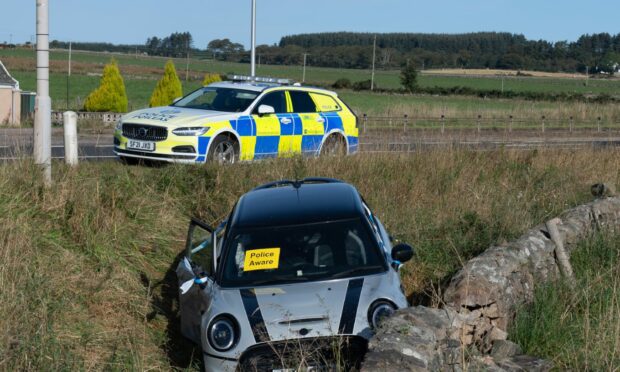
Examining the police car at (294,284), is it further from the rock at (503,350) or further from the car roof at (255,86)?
the car roof at (255,86)

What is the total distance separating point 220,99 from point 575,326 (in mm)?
9401

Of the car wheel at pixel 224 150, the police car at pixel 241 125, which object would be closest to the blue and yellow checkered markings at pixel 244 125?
the police car at pixel 241 125

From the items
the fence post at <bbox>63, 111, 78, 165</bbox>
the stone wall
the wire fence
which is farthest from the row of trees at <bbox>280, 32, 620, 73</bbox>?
the stone wall

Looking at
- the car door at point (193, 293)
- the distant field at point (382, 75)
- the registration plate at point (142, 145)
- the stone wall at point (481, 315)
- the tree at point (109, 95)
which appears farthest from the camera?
the distant field at point (382, 75)

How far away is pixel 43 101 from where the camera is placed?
11.0 meters

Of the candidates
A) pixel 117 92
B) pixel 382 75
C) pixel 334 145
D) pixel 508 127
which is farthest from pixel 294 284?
pixel 382 75

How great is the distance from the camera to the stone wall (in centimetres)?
575

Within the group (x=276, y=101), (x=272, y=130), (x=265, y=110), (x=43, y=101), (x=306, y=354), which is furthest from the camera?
(x=276, y=101)

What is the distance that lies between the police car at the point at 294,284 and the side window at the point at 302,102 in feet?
24.2

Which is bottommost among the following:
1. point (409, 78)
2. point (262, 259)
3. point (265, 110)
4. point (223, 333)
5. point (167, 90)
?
point (223, 333)

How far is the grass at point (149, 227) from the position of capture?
7.77 m

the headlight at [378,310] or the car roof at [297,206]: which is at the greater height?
the car roof at [297,206]

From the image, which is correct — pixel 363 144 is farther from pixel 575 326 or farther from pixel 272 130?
pixel 575 326

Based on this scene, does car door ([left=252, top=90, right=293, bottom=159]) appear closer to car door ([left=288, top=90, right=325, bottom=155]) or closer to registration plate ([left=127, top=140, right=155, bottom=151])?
car door ([left=288, top=90, right=325, bottom=155])
